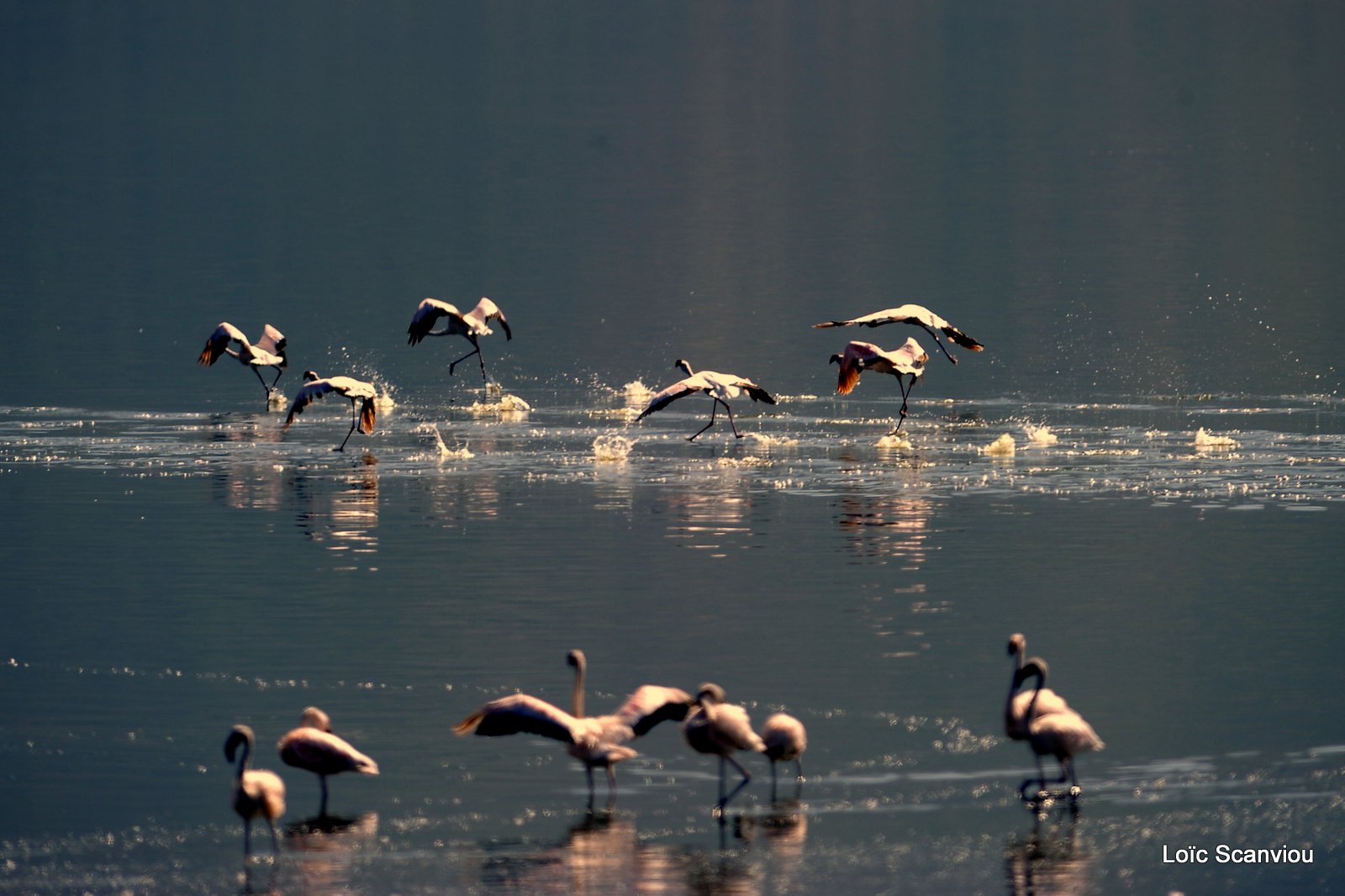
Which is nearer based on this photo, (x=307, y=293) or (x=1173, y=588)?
(x=1173, y=588)

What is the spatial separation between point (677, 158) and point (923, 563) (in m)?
148

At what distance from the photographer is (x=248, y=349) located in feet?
149

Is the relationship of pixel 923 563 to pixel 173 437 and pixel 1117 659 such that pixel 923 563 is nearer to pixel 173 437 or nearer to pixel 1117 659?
pixel 1117 659

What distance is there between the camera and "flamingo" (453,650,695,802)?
53.7 feet

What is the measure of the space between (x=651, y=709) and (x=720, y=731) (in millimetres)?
586

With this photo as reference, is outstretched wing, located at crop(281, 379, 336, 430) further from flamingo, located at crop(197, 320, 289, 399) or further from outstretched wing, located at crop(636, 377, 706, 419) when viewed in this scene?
flamingo, located at crop(197, 320, 289, 399)

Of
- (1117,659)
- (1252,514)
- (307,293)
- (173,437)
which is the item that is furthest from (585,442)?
(307,293)

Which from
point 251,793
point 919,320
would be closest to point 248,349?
point 919,320

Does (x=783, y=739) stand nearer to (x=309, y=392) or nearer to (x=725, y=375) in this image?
(x=725, y=375)

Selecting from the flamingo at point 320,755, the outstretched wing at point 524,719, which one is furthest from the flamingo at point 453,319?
the outstretched wing at point 524,719

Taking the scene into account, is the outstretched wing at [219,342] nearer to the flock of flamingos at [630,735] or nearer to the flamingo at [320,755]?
the flock of flamingos at [630,735]

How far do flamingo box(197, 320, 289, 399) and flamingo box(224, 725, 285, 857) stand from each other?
2912 cm

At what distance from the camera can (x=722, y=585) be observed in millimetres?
25219

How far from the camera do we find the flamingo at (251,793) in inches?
612
